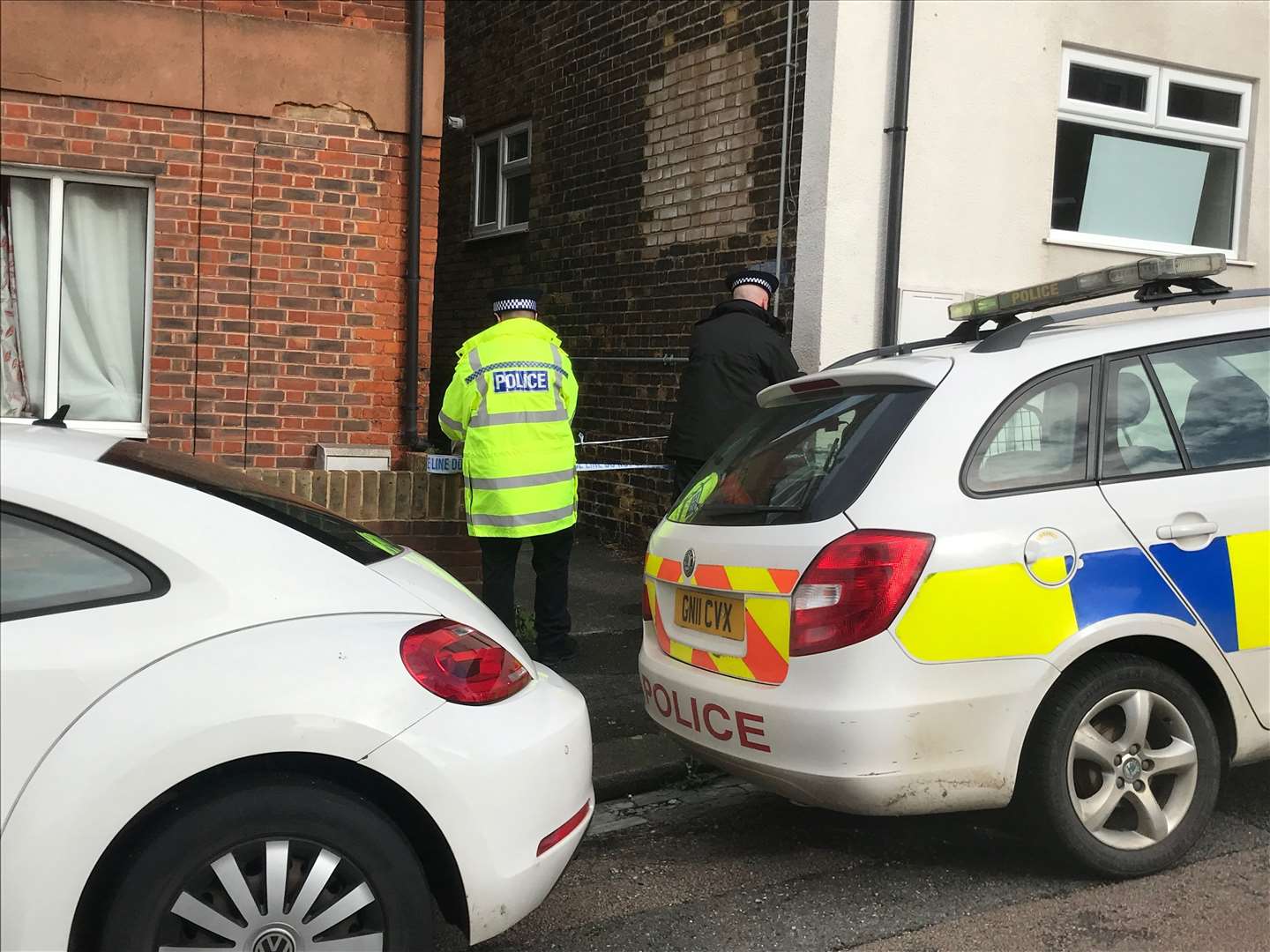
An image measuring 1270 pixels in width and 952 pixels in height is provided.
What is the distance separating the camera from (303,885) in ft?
9.23

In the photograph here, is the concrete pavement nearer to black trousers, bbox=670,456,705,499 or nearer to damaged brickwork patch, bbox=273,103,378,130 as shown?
black trousers, bbox=670,456,705,499

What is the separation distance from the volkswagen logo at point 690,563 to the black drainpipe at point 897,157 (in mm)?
4048

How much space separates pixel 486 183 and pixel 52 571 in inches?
398

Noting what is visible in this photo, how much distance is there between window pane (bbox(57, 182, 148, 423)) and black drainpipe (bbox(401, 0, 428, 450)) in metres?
1.42

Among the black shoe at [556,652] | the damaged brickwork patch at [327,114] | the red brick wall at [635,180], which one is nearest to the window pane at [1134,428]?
the black shoe at [556,652]

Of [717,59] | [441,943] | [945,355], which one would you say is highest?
[717,59]

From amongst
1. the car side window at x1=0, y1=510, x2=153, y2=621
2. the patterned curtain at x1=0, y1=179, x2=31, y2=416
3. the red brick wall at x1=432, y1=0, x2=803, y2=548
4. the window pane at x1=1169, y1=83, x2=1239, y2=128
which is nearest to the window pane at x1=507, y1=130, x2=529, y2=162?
the red brick wall at x1=432, y1=0, x2=803, y2=548

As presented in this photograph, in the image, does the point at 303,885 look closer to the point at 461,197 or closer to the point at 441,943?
the point at 441,943

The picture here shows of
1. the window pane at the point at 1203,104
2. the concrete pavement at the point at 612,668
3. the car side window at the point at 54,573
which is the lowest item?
the concrete pavement at the point at 612,668

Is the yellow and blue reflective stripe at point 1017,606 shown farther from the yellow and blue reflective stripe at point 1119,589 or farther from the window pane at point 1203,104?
the window pane at point 1203,104

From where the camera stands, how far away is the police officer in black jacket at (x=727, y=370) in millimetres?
6895

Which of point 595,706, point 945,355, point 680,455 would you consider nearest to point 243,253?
point 680,455

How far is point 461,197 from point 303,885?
10512mm

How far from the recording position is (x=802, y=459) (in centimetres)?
420
